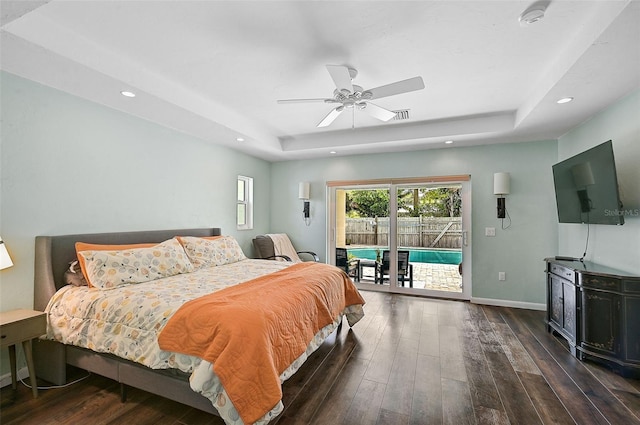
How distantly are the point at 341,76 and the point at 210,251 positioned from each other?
2.49m

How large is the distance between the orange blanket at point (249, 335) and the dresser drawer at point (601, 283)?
2.54m

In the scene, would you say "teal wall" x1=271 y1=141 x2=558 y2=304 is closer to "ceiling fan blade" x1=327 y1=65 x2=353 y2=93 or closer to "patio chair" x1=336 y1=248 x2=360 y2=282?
"patio chair" x1=336 y1=248 x2=360 y2=282

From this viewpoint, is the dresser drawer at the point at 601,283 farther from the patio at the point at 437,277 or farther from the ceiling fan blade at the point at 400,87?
the ceiling fan blade at the point at 400,87

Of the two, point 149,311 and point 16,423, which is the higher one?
point 149,311

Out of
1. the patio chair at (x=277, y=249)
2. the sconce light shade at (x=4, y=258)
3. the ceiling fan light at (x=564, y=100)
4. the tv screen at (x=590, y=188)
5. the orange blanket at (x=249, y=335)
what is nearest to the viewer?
the orange blanket at (x=249, y=335)

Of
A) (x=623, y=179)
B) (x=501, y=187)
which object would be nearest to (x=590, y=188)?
(x=623, y=179)

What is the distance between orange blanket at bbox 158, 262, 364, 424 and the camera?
1.58 metres

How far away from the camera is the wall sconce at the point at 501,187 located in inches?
166

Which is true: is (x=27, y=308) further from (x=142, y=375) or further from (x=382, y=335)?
(x=382, y=335)

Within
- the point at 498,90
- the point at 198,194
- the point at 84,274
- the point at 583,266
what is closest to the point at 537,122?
the point at 498,90

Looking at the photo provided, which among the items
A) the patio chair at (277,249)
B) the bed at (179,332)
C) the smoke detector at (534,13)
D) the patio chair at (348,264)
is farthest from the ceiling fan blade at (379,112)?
the patio chair at (348,264)

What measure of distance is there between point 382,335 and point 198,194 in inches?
121

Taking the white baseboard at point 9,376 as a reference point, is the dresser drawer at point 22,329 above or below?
above

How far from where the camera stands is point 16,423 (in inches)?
72.9
